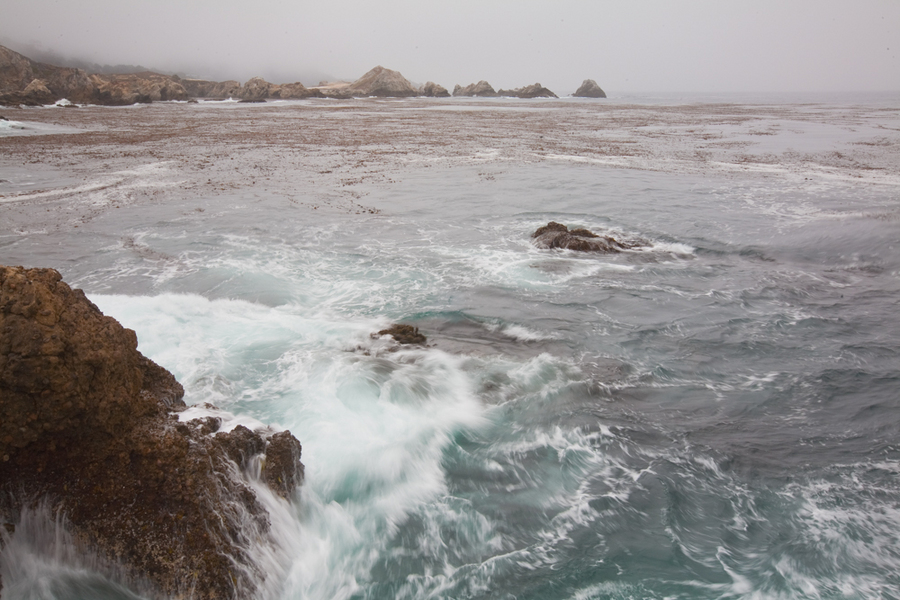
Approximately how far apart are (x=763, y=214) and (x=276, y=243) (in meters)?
15.1

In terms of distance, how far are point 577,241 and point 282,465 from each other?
32.8 feet

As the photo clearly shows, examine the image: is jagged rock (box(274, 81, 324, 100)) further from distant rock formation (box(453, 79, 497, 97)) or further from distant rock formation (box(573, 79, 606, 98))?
distant rock formation (box(573, 79, 606, 98))

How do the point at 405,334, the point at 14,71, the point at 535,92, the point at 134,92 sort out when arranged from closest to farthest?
1. the point at 405,334
2. the point at 14,71
3. the point at 134,92
4. the point at 535,92

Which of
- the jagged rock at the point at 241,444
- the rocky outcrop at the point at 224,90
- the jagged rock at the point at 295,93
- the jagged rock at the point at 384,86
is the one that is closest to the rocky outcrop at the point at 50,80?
the rocky outcrop at the point at 224,90

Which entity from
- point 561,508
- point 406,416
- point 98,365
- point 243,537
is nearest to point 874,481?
point 561,508

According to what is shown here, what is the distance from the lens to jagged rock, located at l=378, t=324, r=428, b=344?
333 inches

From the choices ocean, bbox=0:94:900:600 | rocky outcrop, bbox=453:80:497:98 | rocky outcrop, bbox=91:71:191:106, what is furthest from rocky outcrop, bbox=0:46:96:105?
rocky outcrop, bbox=453:80:497:98

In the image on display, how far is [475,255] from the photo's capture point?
41.6 ft

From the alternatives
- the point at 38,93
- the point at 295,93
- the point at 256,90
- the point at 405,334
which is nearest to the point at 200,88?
the point at 256,90

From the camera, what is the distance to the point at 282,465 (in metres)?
4.98

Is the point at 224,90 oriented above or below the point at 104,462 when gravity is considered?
above

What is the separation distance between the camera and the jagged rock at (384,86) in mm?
139375

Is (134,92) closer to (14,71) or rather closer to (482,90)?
(14,71)

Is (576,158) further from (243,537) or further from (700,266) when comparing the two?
(243,537)
